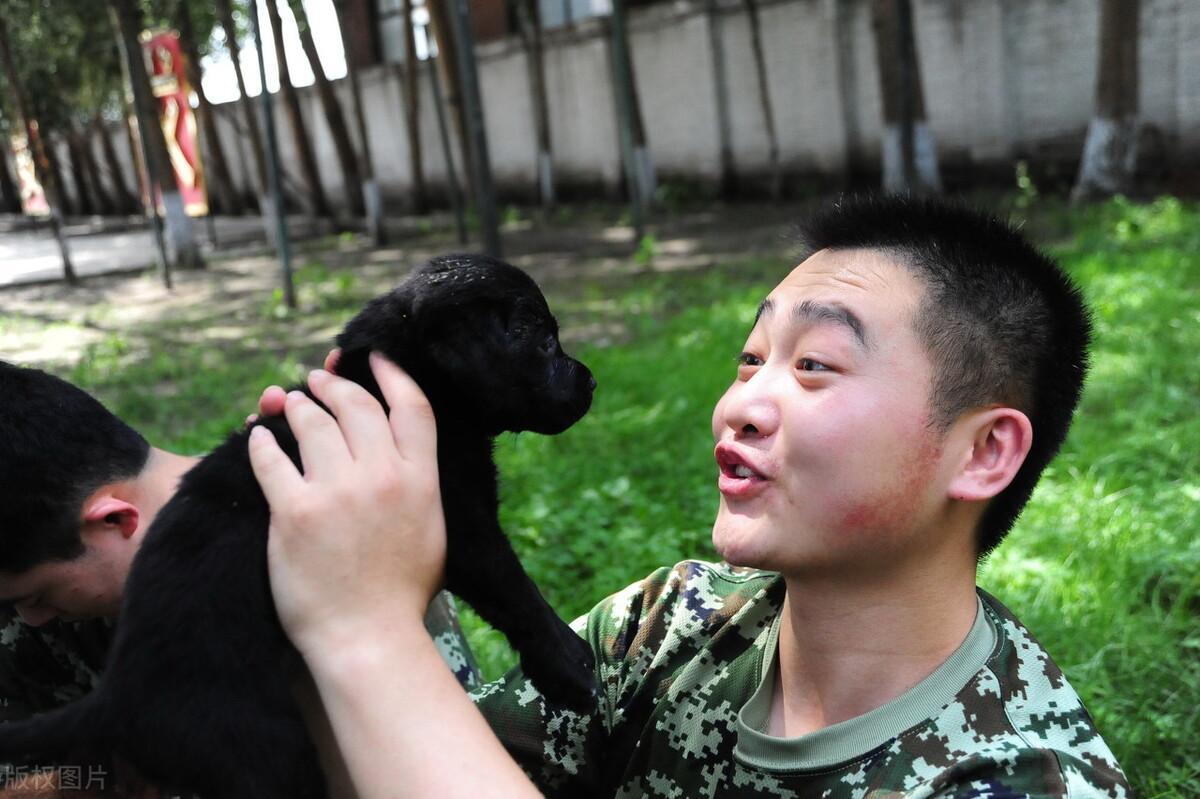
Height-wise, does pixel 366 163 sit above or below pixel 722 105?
below

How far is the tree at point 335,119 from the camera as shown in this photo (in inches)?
684

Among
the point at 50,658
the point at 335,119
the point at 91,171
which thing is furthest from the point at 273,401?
the point at 91,171

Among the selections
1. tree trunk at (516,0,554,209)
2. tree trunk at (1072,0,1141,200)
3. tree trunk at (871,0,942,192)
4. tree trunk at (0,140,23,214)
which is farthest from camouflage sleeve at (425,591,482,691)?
tree trunk at (0,140,23,214)

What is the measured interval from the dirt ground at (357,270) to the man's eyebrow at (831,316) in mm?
7091

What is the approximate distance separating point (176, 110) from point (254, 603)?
49.5 feet

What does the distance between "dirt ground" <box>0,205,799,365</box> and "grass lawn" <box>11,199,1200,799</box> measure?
1.08m

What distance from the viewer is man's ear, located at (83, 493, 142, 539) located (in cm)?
222

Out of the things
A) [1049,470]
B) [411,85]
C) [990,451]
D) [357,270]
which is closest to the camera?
[990,451]

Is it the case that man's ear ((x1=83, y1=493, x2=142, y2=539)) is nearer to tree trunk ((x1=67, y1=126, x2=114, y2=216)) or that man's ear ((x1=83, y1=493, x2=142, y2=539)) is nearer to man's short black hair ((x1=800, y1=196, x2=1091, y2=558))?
man's short black hair ((x1=800, y1=196, x2=1091, y2=558))

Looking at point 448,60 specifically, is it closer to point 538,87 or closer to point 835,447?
point 538,87

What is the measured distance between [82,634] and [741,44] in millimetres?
16886

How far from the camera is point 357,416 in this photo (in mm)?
1724

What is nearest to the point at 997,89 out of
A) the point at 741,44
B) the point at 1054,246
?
the point at 741,44

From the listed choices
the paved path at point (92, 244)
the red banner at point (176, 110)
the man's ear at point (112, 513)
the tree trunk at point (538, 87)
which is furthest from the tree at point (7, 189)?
the man's ear at point (112, 513)
